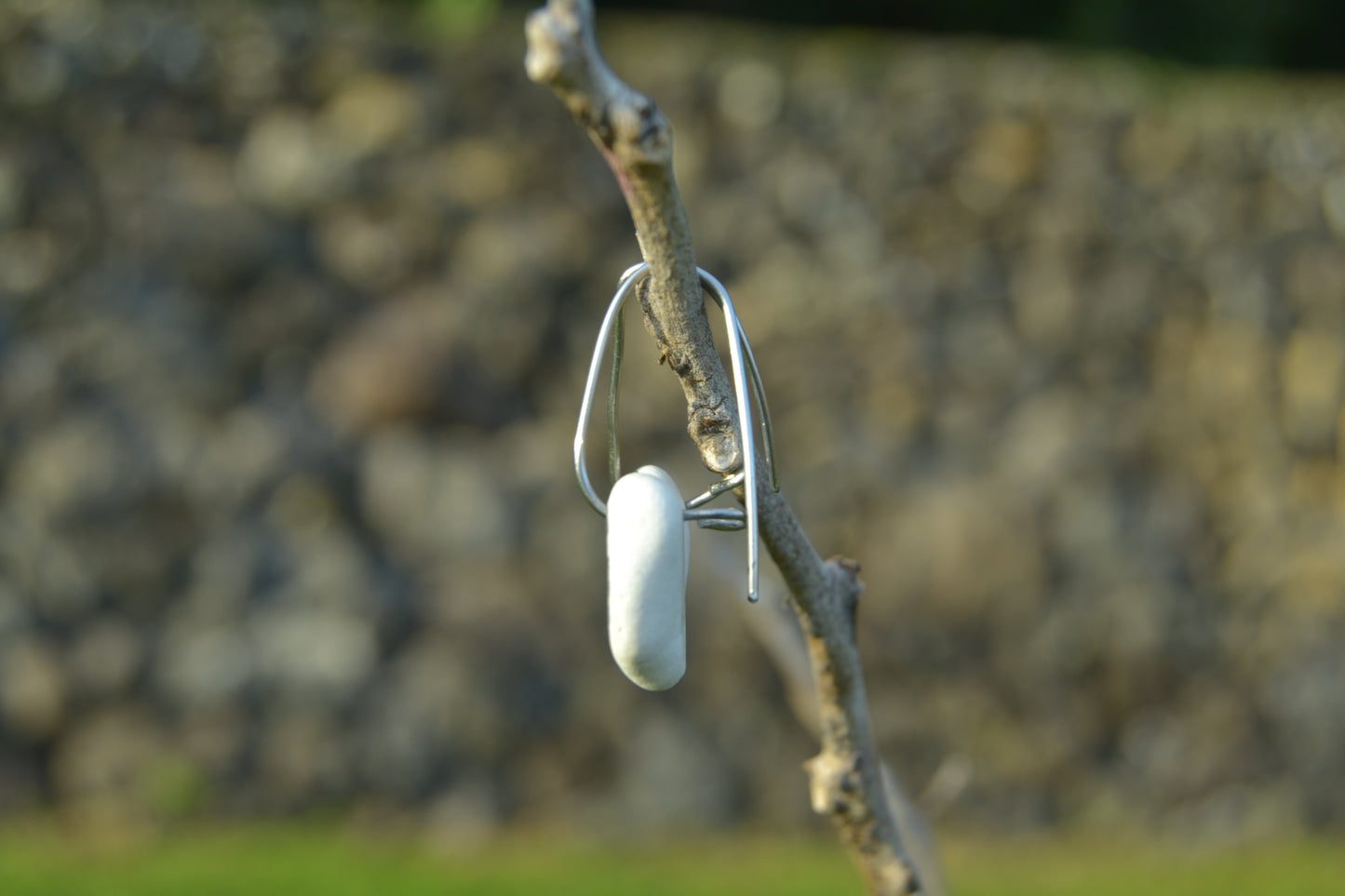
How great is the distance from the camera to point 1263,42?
3.79 meters

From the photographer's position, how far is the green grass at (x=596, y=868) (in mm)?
2135

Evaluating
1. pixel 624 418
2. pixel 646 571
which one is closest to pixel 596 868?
pixel 624 418

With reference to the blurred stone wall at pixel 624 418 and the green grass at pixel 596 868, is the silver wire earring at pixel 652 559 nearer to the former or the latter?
the green grass at pixel 596 868

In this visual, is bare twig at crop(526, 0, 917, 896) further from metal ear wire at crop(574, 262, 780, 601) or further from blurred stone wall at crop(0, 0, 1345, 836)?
blurred stone wall at crop(0, 0, 1345, 836)

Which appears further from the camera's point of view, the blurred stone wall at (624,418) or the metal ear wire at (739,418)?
the blurred stone wall at (624,418)

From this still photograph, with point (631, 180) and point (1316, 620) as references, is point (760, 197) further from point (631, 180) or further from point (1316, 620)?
point (631, 180)

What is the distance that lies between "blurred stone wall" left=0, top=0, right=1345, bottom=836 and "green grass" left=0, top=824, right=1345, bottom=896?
9 centimetres

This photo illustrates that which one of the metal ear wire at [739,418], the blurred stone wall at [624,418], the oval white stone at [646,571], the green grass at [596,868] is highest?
the blurred stone wall at [624,418]

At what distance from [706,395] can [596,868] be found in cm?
203

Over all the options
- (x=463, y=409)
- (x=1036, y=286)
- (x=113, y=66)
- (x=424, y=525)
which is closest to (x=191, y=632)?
(x=424, y=525)

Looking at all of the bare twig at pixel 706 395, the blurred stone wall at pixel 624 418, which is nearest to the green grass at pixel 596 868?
the blurred stone wall at pixel 624 418

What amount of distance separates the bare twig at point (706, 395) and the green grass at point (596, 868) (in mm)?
1627

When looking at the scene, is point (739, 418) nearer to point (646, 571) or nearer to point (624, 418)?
point (646, 571)

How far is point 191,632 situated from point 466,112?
47.5 inches
